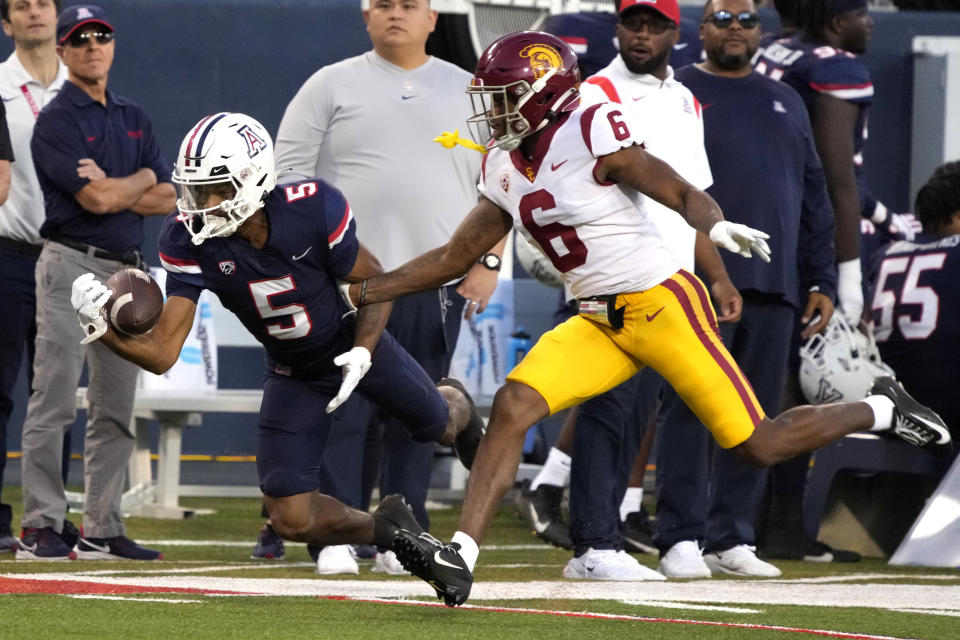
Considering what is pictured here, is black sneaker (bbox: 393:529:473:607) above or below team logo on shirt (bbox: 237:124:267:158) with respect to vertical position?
below

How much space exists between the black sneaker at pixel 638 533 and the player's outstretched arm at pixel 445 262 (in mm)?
2213

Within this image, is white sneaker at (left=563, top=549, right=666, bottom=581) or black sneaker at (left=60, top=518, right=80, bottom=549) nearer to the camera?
white sneaker at (left=563, top=549, right=666, bottom=581)

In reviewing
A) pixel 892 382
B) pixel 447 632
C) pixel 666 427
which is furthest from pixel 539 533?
pixel 447 632

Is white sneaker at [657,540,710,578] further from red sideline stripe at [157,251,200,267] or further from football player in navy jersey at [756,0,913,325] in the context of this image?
red sideline stripe at [157,251,200,267]

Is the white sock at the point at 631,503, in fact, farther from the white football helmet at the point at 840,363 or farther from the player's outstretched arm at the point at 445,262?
the player's outstretched arm at the point at 445,262

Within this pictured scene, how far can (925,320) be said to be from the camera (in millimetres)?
6809

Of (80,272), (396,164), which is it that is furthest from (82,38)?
(396,164)

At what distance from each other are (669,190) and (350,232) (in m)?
0.93

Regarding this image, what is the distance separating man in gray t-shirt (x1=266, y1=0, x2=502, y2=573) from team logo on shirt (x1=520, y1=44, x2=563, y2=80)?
109 cm

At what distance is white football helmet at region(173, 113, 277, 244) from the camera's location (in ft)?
15.2

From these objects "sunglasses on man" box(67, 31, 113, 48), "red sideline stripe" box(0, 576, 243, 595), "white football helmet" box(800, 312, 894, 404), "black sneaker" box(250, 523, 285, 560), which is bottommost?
"black sneaker" box(250, 523, 285, 560)

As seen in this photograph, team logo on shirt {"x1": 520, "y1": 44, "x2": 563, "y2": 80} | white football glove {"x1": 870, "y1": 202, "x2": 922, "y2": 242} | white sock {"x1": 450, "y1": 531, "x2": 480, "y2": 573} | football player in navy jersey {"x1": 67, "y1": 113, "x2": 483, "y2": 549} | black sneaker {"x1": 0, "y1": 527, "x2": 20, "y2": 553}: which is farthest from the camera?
white football glove {"x1": 870, "y1": 202, "x2": 922, "y2": 242}

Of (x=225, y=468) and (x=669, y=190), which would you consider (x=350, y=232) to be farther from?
(x=225, y=468)

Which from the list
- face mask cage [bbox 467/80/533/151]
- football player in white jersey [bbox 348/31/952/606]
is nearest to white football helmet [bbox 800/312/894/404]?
football player in white jersey [bbox 348/31/952/606]
